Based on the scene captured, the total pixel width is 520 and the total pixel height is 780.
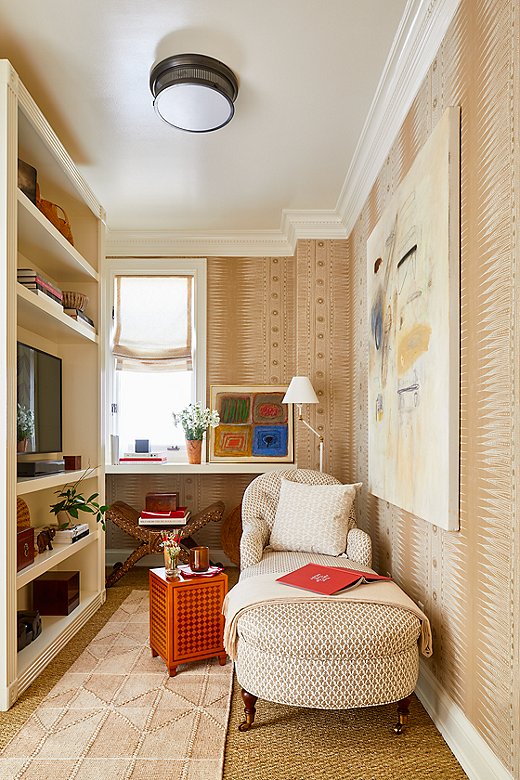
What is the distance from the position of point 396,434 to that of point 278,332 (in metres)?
2.44

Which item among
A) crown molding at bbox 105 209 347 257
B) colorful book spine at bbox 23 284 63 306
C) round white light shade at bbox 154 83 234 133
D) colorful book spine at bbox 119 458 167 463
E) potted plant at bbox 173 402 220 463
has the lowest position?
colorful book spine at bbox 119 458 167 463

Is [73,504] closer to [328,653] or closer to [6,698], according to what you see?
[6,698]

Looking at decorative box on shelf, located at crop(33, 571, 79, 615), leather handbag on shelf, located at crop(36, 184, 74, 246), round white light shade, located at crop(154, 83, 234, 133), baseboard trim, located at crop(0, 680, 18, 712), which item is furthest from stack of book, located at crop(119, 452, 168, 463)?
round white light shade, located at crop(154, 83, 234, 133)

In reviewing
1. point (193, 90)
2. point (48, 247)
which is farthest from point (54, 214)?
point (193, 90)

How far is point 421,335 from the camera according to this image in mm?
2516

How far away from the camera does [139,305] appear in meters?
5.27

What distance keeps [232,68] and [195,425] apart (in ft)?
8.92

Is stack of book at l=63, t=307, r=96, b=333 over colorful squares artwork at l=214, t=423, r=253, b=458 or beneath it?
over

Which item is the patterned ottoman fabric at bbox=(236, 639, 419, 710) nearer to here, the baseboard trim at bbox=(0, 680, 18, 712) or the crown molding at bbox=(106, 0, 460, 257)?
the baseboard trim at bbox=(0, 680, 18, 712)

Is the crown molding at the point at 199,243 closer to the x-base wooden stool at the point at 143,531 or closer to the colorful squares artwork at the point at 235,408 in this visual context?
the colorful squares artwork at the point at 235,408

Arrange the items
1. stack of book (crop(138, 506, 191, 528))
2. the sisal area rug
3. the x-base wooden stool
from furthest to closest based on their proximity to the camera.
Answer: stack of book (crop(138, 506, 191, 528)), the x-base wooden stool, the sisal area rug

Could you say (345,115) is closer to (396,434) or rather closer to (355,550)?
(396,434)

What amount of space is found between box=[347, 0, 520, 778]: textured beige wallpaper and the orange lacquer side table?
98 cm

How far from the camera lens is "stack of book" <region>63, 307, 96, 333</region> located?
3609mm
